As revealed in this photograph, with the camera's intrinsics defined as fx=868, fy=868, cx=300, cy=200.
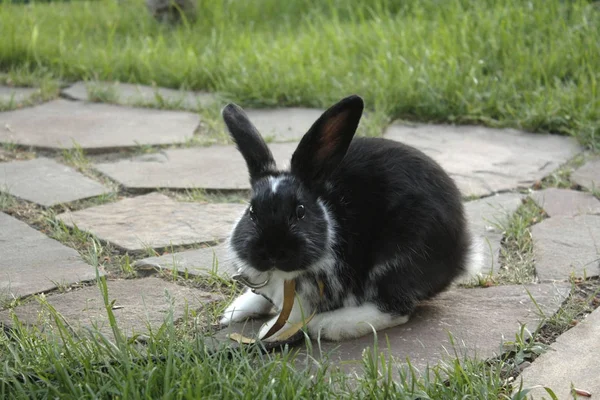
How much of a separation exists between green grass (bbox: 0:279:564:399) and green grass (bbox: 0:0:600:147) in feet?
9.16

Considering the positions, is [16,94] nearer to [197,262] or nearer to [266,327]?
[197,262]

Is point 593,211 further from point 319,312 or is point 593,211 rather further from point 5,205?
point 5,205

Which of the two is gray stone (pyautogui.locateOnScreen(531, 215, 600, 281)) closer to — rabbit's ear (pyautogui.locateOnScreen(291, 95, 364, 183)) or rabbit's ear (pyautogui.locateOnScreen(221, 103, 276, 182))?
rabbit's ear (pyautogui.locateOnScreen(291, 95, 364, 183))

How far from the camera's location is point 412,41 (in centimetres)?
600

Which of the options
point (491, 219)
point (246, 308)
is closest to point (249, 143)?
point (246, 308)

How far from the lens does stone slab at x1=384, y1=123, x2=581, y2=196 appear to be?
14.7ft

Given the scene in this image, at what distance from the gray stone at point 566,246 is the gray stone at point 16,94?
3444mm

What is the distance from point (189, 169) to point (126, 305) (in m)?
1.60

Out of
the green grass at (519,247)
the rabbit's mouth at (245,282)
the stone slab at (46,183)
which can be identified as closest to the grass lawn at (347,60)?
the green grass at (519,247)

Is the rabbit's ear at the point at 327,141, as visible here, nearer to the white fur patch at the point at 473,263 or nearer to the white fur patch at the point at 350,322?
the white fur patch at the point at 350,322

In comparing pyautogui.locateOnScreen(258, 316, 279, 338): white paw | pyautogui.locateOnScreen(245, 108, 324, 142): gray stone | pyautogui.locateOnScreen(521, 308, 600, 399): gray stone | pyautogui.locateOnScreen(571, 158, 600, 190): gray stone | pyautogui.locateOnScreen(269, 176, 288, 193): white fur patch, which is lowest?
pyautogui.locateOnScreen(258, 316, 279, 338): white paw

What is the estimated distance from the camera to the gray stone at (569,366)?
2.58 meters

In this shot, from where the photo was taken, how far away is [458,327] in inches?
118

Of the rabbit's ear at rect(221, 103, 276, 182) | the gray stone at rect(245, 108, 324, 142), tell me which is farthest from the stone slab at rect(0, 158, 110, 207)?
the rabbit's ear at rect(221, 103, 276, 182)
